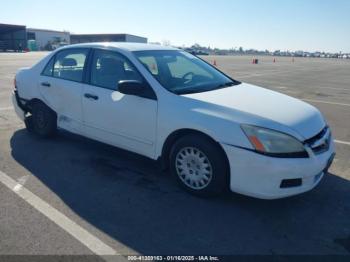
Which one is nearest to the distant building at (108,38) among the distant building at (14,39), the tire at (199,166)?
the distant building at (14,39)

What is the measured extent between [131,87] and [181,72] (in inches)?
40.3

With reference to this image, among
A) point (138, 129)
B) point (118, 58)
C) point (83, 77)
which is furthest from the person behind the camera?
point (83, 77)

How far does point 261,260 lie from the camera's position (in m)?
2.80

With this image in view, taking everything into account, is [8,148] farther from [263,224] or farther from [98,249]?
[263,224]

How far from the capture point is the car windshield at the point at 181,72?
4.22m

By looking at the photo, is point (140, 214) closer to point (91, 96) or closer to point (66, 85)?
point (91, 96)

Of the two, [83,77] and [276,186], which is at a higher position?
[83,77]

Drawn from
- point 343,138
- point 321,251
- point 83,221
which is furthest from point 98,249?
point 343,138

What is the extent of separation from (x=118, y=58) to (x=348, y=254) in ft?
11.3

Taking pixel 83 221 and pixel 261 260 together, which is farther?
pixel 83 221

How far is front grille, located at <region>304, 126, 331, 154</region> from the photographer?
3484 mm

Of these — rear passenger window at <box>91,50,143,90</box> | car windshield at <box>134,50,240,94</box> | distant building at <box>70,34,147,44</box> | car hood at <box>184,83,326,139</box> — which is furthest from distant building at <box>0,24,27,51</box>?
car hood at <box>184,83,326,139</box>

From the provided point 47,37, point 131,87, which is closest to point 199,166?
point 131,87

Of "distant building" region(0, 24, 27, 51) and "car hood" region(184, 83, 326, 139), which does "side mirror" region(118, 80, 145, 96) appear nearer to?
"car hood" region(184, 83, 326, 139)
